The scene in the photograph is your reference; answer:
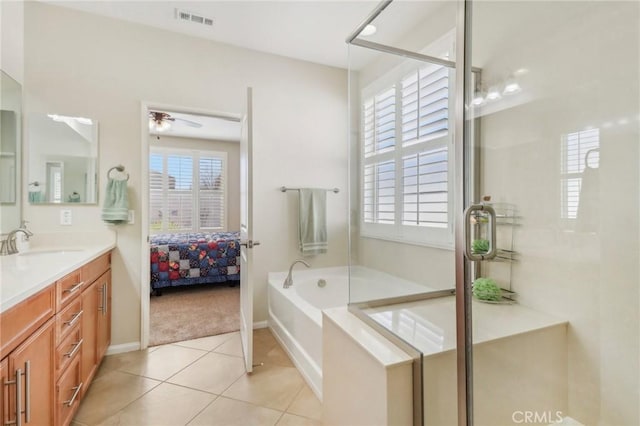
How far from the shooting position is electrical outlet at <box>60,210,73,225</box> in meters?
2.25

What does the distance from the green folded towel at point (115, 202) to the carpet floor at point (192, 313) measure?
111 cm

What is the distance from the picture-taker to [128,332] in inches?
95.9

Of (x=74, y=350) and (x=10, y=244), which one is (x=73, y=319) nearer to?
(x=74, y=350)

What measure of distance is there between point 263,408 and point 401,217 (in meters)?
1.47

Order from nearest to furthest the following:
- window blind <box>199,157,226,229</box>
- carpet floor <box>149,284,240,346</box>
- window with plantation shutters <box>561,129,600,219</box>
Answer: window with plantation shutters <box>561,129,600,219</box>, carpet floor <box>149,284,240,346</box>, window blind <box>199,157,226,229</box>

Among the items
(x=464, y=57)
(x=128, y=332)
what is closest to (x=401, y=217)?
(x=464, y=57)

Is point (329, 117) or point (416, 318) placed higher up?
point (329, 117)

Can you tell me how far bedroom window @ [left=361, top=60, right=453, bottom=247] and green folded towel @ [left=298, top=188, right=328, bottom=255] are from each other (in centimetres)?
88

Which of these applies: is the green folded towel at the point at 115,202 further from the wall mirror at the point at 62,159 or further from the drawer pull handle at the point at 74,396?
the drawer pull handle at the point at 74,396

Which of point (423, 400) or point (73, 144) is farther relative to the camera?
point (73, 144)

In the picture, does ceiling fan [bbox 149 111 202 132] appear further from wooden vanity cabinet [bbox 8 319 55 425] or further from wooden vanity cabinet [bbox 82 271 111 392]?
wooden vanity cabinet [bbox 8 319 55 425]

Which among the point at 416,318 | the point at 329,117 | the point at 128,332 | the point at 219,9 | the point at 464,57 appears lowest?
the point at 128,332

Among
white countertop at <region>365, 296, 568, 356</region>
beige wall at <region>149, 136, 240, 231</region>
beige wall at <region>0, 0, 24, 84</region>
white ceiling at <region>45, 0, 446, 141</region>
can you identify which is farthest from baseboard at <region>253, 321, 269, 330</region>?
beige wall at <region>149, 136, 240, 231</region>

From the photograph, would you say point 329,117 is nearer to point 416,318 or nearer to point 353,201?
point 353,201
